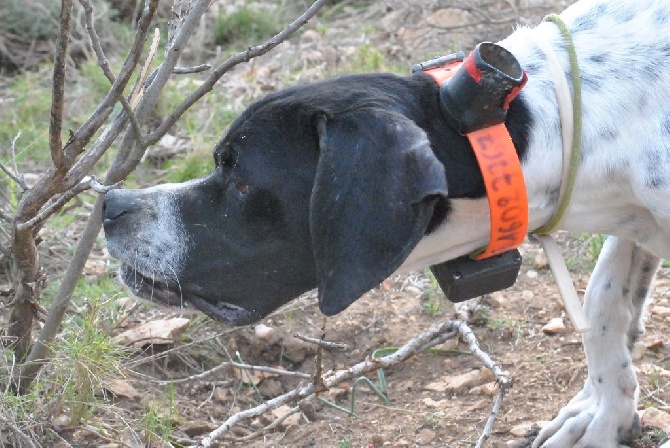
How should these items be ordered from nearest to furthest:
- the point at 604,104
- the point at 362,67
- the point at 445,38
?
the point at 604,104 → the point at 362,67 → the point at 445,38

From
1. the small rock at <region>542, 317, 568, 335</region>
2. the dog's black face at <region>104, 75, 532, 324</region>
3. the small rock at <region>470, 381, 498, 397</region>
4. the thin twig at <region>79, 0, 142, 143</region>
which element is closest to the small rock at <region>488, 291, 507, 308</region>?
the small rock at <region>542, 317, 568, 335</region>

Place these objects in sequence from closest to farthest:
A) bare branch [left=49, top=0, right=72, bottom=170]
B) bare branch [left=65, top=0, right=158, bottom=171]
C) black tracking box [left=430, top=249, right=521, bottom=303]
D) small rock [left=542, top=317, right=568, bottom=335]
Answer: bare branch [left=49, top=0, right=72, bottom=170] → bare branch [left=65, top=0, right=158, bottom=171] → black tracking box [left=430, top=249, right=521, bottom=303] → small rock [left=542, top=317, right=568, bottom=335]

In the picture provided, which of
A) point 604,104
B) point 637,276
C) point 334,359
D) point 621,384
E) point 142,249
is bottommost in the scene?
point 334,359

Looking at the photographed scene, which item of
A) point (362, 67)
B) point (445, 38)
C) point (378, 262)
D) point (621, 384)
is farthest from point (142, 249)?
point (445, 38)

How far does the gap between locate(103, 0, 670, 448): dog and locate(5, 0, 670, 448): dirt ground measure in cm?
38

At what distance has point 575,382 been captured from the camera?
144 inches

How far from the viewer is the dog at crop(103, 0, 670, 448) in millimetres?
2473

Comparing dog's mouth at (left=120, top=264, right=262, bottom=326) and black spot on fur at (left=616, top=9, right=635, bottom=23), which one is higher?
black spot on fur at (left=616, top=9, right=635, bottom=23)

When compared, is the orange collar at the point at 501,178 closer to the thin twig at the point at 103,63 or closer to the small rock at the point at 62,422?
the thin twig at the point at 103,63

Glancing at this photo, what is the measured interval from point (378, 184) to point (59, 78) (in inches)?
32.5

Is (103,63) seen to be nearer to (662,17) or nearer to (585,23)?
(585,23)

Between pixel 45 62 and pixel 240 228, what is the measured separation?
15.0ft

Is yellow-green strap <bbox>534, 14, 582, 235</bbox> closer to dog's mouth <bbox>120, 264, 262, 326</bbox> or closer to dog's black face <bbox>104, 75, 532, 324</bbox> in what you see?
dog's black face <bbox>104, 75, 532, 324</bbox>

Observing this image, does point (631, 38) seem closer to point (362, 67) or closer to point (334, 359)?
point (334, 359)
